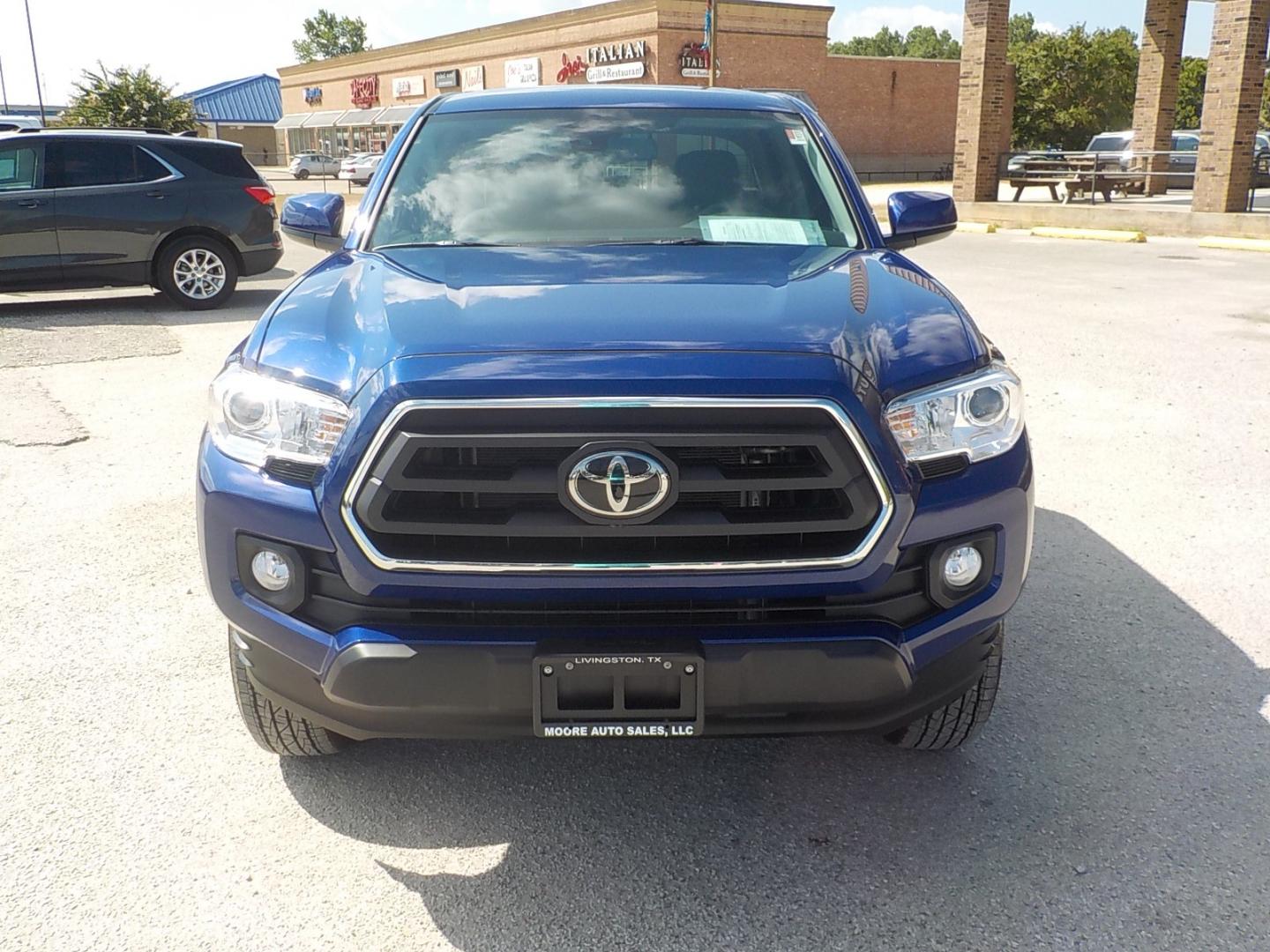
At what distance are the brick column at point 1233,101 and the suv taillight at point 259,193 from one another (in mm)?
16744

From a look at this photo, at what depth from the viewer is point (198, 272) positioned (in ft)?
38.3

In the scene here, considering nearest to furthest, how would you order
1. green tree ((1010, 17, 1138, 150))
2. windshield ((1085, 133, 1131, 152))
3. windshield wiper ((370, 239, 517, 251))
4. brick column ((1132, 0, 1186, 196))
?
windshield wiper ((370, 239, 517, 251)), brick column ((1132, 0, 1186, 196)), windshield ((1085, 133, 1131, 152)), green tree ((1010, 17, 1138, 150))

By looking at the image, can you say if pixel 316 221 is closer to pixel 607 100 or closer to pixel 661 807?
pixel 607 100

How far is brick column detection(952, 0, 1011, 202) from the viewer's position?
77.7ft

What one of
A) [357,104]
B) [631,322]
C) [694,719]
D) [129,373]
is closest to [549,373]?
[631,322]

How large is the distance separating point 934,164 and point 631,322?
5287cm

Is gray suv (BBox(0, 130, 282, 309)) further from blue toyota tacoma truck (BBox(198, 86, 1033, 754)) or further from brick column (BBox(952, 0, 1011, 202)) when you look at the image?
brick column (BBox(952, 0, 1011, 202))

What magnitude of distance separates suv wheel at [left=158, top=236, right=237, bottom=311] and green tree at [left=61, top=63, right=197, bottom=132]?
31.0 metres

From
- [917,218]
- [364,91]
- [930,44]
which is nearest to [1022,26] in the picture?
[930,44]

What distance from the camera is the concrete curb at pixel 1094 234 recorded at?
1914cm

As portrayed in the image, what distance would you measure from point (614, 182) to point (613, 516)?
1.72 m

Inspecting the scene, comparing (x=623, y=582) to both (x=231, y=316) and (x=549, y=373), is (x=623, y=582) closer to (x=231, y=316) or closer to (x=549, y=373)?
(x=549, y=373)

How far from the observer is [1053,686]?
3.52 metres

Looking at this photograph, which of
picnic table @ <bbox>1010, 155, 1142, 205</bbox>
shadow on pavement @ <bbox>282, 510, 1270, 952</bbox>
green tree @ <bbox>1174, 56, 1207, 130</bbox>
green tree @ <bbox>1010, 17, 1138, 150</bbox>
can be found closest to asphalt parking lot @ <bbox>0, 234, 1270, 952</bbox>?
shadow on pavement @ <bbox>282, 510, 1270, 952</bbox>
